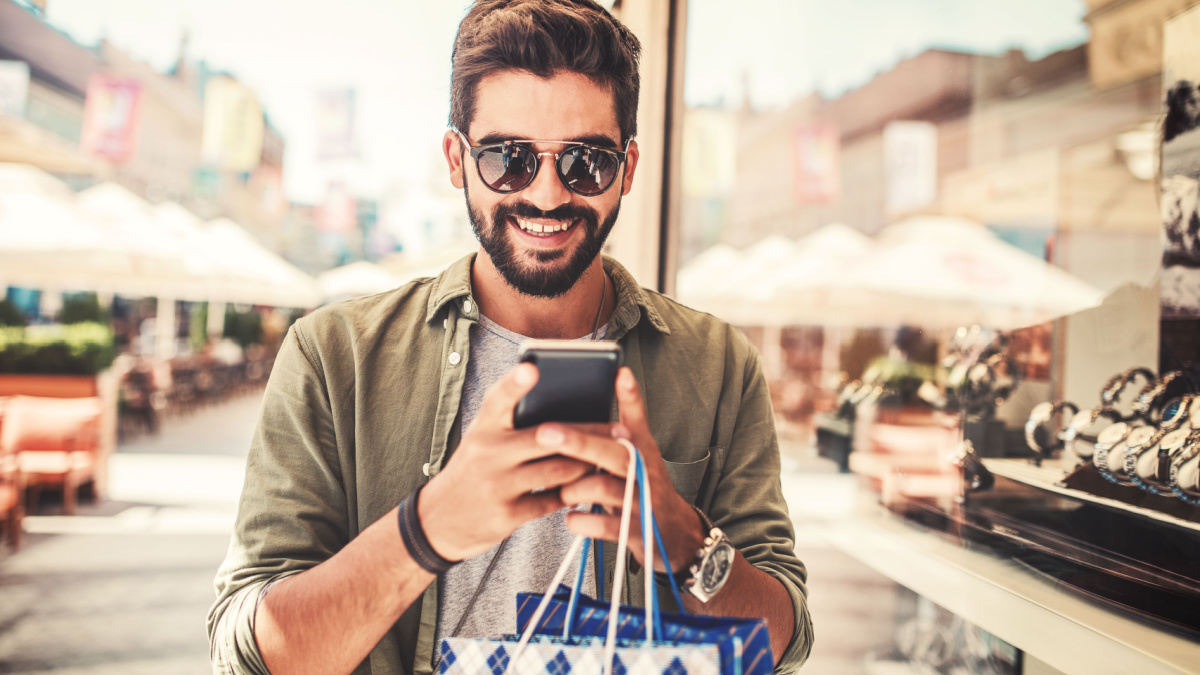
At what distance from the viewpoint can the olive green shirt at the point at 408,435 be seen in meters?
1.15

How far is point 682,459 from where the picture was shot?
143cm

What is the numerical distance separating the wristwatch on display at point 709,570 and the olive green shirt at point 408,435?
31 centimetres

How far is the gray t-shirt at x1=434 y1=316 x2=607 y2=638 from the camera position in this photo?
1279 millimetres

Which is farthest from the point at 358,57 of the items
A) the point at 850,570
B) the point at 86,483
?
the point at 850,570

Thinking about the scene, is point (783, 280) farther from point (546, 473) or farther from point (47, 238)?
point (47, 238)

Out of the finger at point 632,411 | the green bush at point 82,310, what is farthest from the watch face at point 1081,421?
the green bush at point 82,310

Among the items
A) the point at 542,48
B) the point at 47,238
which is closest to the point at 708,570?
the point at 542,48

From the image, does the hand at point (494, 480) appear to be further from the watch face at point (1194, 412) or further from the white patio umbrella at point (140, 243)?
the white patio umbrella at point (140, 243)

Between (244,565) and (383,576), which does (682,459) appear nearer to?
(383,576)

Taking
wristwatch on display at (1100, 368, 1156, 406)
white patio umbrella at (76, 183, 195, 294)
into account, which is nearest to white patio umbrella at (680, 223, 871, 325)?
wristwatch on display at (1100, 368, 1156, 406)

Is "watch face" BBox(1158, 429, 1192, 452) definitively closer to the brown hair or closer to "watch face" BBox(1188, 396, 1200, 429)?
"watch face" BBox(1188, 396, 1200, 429)

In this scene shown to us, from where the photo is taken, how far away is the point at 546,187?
1.25 metres

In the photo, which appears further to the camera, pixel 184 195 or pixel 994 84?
pixel 184 195

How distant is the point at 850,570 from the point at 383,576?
4667 millimetres
